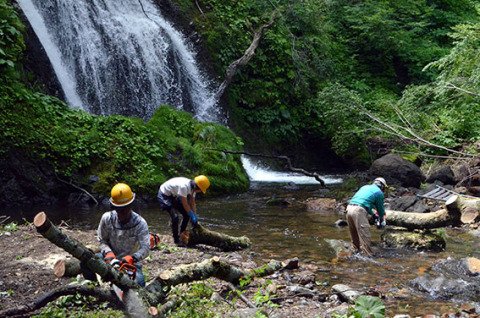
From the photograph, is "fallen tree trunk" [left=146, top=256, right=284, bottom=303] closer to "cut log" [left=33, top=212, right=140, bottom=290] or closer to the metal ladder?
"cut log" [left=33, top=212, right=140, bottom=290]

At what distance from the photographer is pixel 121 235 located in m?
4.95

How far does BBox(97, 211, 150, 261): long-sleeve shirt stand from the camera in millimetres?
4930

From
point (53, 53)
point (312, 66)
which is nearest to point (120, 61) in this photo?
point (53, 53)

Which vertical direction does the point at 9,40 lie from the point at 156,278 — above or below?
above

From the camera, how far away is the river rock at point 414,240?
8.67 metres

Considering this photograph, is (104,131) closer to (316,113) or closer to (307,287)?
(307,287)

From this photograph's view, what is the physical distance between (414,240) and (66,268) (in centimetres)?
687

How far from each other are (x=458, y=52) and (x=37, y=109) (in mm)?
13753

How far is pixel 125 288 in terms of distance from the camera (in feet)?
13.8

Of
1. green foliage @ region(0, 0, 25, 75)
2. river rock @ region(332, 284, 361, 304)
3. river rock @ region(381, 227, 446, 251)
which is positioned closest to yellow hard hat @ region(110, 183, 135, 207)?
river rock @ region(332, 284, 361, 304)

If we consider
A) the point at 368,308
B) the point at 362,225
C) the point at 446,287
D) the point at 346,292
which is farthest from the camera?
the point at 362,225

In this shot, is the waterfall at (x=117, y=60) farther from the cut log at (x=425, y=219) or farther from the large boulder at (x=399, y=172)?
the cut log at (x=425, y=219)

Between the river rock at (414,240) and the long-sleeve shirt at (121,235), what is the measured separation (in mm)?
5854

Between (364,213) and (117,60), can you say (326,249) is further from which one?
(117,60)
